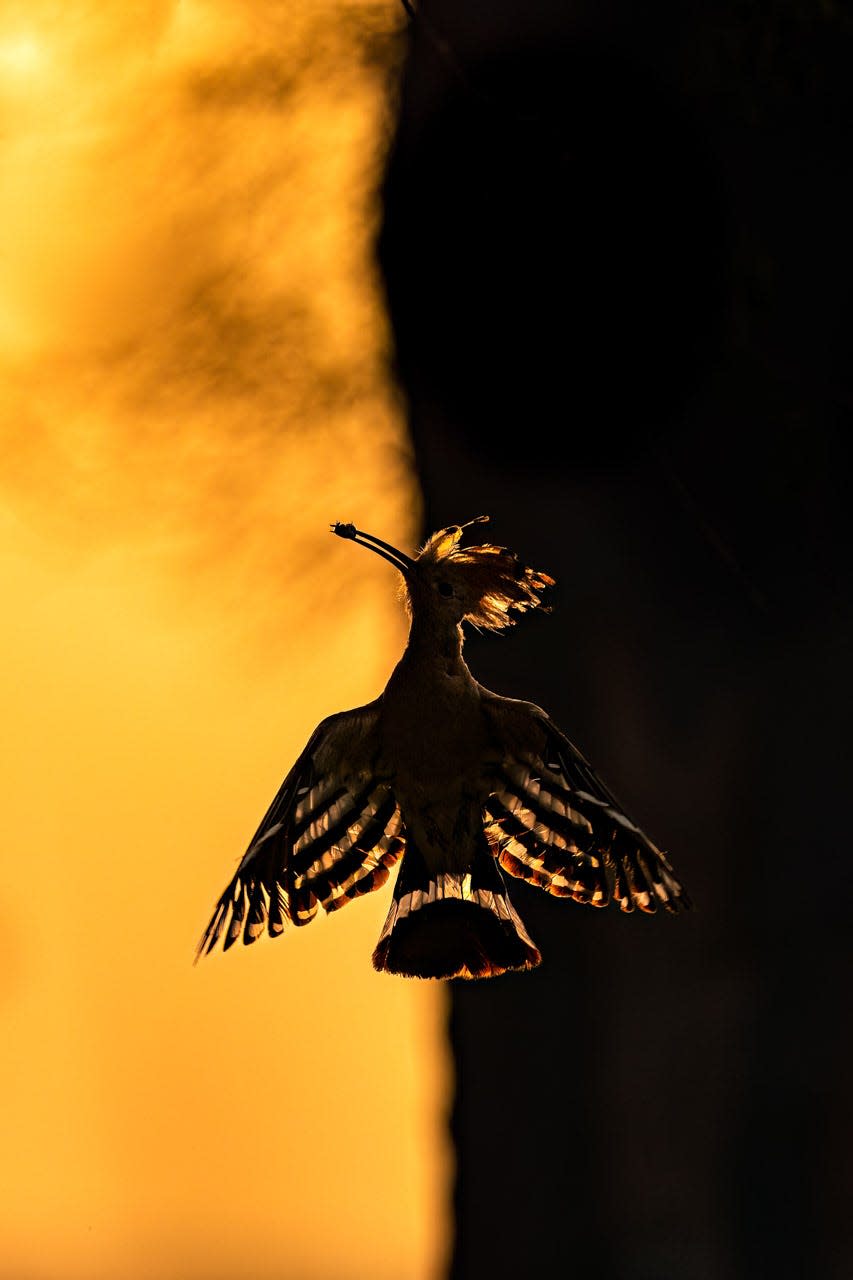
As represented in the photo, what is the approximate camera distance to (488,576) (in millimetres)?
1094

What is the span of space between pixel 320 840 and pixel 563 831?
0.53 feet

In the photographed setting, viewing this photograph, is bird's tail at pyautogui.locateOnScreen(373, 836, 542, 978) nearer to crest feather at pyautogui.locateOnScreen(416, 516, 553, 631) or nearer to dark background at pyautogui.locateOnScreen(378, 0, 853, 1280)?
crest feather at pyautogui.locateOnScreen(416, 516, 553, 631)

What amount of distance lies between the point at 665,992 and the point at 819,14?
4.50ft

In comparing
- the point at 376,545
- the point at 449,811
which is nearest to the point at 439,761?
the point at 449,811

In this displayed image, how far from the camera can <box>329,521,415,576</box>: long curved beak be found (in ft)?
2.81

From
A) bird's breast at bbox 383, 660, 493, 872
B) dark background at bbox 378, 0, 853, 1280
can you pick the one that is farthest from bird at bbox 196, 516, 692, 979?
dark background at bbox 378, 0, 853, 1280

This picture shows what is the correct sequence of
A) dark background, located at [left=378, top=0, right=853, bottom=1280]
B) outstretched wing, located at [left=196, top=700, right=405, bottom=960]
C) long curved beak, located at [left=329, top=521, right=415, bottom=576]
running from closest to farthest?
long curved beak, located at [left=329, top=521, right=415, bottom=576]
outstretched wing, located at [left=196, top=700, right=405, bottom=960]
dark background, located at [left=378, top=0, right=853, bottom=1280]

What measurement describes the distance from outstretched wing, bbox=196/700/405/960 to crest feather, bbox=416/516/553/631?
0.10m

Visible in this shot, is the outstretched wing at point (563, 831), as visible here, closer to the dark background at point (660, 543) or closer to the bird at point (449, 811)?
the bird at point (449, 811)

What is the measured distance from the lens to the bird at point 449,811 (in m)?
1.05

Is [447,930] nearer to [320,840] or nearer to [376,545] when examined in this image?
[320,840]

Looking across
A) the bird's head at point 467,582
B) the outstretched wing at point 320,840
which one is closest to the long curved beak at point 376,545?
the bird's head at point 467,582

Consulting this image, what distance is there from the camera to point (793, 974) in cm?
242

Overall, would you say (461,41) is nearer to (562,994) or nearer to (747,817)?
(747,817)
